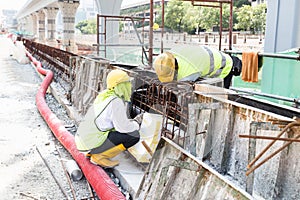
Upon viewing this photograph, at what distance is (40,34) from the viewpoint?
187 feet

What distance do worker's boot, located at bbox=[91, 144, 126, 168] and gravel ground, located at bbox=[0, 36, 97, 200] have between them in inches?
14.0

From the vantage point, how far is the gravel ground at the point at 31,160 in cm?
452

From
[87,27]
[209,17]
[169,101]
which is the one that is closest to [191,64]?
[169,101]

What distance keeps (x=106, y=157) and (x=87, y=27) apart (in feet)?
287

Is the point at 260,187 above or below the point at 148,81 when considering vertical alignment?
below

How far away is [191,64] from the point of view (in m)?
4.70

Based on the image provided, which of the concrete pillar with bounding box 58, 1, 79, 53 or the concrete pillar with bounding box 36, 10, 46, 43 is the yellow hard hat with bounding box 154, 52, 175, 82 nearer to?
the concrete pillar with bounding box 58, 1, 79, 53

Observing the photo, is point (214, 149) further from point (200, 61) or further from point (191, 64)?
point (200, 61)

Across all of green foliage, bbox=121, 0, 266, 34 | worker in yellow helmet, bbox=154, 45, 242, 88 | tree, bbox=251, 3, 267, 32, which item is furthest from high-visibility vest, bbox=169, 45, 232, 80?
tree, bbox=251, 3, 267, 32

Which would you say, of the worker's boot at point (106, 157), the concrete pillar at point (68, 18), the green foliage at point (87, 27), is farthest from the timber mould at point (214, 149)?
the green foliage at point (87, 27)

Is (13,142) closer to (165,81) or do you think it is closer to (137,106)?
(137,106)

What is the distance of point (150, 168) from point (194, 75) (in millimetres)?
1705

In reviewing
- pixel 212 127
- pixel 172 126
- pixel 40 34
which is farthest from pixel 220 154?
pixel 40 34

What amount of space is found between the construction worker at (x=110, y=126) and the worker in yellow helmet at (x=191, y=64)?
20.6 inches
